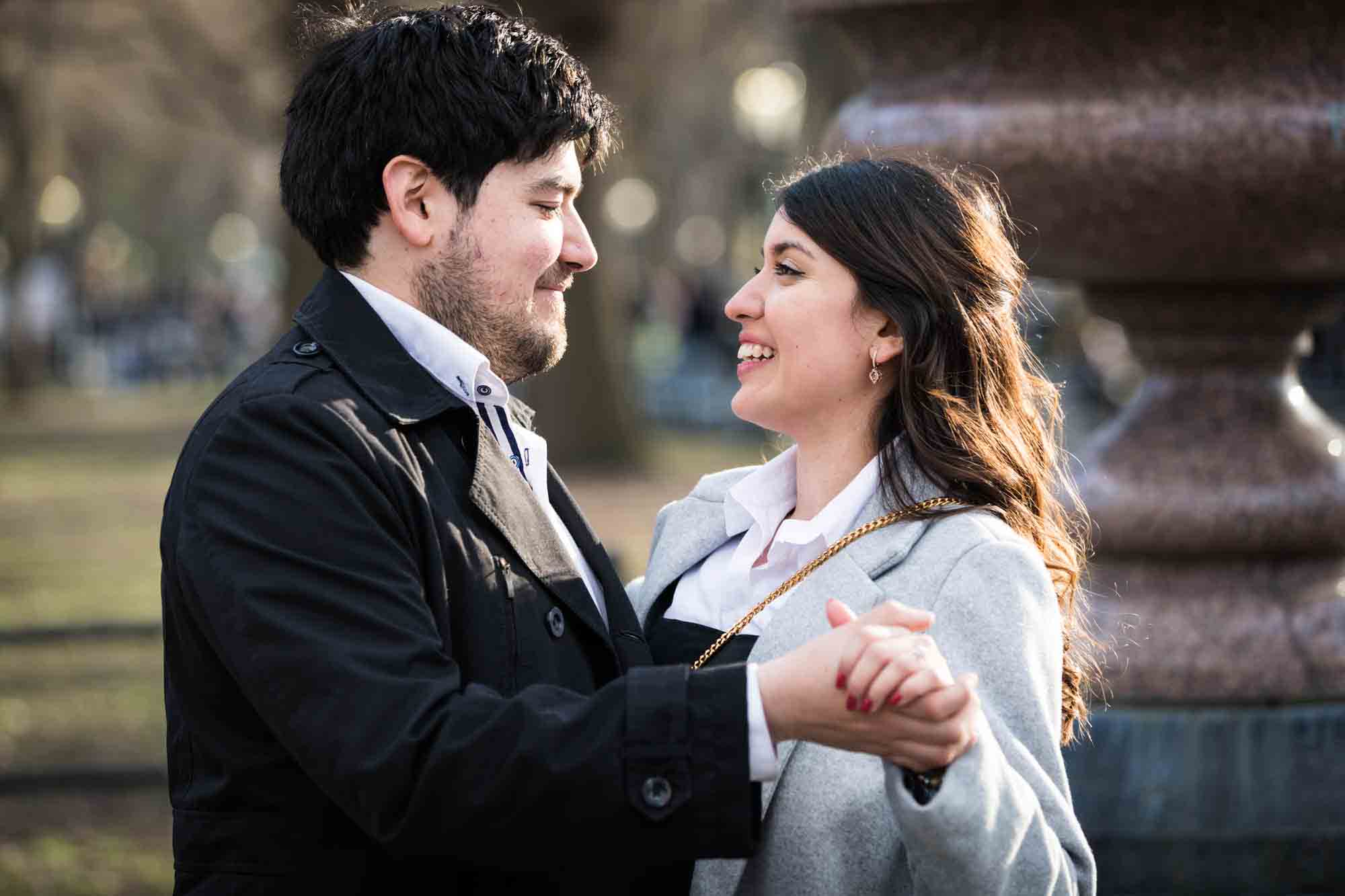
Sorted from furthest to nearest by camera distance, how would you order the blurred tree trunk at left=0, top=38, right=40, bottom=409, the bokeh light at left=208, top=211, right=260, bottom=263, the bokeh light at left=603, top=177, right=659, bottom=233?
the bokeh light at left=208, top=211, right=260, bottom=263, the bokeh light at left=603, top=177, right=659, bottom=233, the blurred tree trunk at left=0, top=38, right=40, bottom=409

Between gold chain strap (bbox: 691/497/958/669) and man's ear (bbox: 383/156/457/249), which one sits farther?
gold chain strap (bbox: 691/497/958/669)

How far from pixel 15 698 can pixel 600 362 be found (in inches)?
371

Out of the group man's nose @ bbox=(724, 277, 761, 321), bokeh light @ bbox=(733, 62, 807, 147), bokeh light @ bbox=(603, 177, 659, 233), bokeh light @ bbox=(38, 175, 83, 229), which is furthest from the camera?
bokeh light @ bbox=(603, 177, 659, 233)

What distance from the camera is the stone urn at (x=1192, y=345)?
14.9ft

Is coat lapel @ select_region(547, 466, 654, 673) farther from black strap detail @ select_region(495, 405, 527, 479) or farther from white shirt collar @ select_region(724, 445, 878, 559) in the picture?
white shirt collar @ select_region(724, 445, 878, 559)

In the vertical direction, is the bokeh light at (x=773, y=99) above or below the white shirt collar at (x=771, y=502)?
above

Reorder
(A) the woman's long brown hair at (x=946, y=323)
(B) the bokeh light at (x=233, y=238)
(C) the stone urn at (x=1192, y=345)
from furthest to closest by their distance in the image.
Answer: (B) the bokeh light at (x=233, y=238) < (C) the stone urn at (x=1192, y=345) < (A) the woman's long brown hair at (x=946, y=323)

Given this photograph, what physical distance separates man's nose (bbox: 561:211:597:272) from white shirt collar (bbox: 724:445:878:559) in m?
0.62

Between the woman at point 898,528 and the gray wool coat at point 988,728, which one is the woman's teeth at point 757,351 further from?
the gray wool coat at point 988,728

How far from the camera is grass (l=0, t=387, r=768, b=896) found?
21.6 feet

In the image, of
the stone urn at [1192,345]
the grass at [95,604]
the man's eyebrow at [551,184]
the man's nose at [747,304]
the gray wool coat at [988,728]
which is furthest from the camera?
the grass at [95,604]

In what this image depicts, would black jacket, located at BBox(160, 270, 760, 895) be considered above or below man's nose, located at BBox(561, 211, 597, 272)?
below

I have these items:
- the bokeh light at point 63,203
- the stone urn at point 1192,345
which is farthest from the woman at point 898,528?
the bokeh light at point 63,203

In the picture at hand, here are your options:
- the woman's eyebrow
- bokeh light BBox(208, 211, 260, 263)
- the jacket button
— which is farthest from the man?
bokeh light BBox(208, 211, 260, 263)
